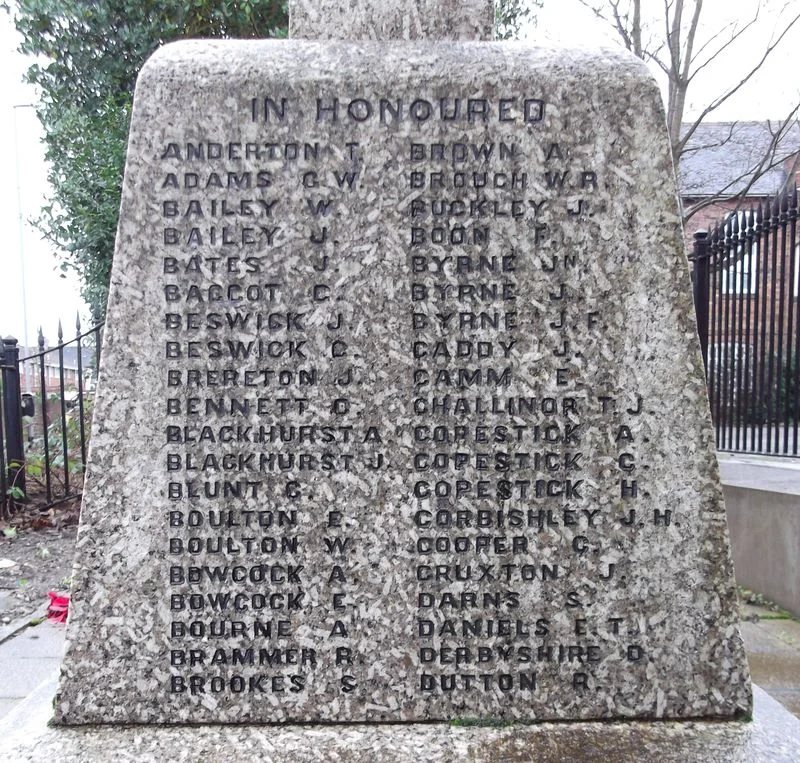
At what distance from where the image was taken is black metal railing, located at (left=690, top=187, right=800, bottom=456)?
216 inches

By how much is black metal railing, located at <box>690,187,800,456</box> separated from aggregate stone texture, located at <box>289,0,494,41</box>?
13.2 ft

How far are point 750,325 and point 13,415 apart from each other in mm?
6443

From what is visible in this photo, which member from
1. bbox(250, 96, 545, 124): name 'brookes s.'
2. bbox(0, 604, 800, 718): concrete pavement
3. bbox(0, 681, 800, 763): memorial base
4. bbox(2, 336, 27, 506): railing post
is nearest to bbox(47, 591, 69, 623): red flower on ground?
bbox(0, 604, 800, 718): concrete pavement

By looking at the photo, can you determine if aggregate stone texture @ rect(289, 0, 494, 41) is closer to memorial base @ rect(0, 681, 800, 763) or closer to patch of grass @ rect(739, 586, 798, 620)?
memorial base @ rect(0, 681, 800, 763)

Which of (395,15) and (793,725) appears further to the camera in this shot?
(395,15)

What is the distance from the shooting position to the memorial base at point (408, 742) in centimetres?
178

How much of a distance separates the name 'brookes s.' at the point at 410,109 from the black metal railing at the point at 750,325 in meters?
4.08

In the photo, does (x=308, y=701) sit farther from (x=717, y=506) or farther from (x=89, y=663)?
(x=717, y=506)

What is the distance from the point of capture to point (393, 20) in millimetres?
2152

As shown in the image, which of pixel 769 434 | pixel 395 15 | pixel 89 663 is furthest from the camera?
pixel 769 434

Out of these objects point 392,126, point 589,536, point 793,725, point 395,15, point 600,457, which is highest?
point 395,15

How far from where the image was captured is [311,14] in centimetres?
217

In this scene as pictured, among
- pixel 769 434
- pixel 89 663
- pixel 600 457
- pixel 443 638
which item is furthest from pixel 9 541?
pixel 769 434

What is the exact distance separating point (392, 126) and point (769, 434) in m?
4.91
